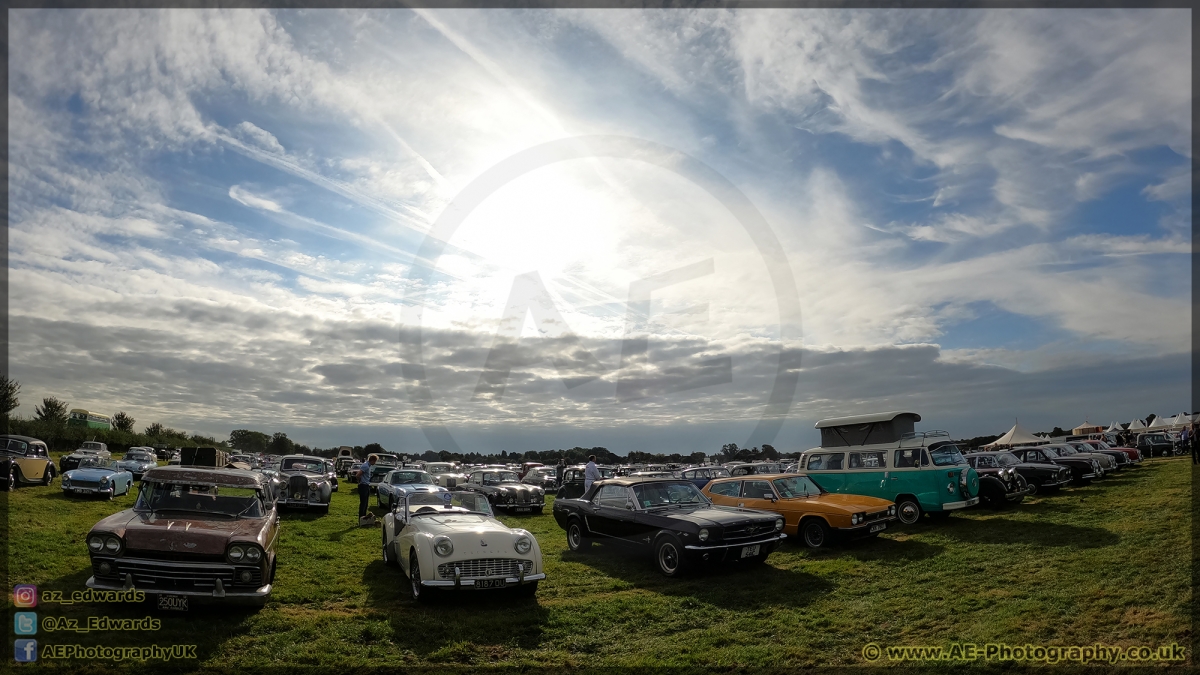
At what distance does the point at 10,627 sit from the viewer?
7492 millimetres

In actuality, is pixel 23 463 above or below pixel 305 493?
above

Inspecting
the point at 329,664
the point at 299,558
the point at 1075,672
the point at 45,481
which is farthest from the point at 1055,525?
the point at 45,481

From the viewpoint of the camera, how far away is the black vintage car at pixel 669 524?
11.2 m

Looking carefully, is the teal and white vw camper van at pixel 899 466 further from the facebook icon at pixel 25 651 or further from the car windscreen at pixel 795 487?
the facebook icon at pixel 25 651

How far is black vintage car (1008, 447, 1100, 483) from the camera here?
22.6 meters

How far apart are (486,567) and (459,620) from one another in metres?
0.93

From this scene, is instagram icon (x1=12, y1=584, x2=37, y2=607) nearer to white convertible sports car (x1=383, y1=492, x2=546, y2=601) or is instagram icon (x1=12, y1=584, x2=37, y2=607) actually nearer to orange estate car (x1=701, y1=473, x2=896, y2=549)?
white convertible sports car (x1=383, y1=492, x2=546, y2=601)

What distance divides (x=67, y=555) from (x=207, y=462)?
22.0 ft

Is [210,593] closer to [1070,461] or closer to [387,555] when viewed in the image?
[387,555]

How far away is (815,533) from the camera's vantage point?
45.4 ft

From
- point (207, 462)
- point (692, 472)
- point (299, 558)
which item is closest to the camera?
point (299, 558)

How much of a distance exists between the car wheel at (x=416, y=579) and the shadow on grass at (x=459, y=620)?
0.24 ft

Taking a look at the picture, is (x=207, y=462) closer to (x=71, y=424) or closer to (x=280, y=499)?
(x=280, y=499)

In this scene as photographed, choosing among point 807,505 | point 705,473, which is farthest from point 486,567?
point 705,473
